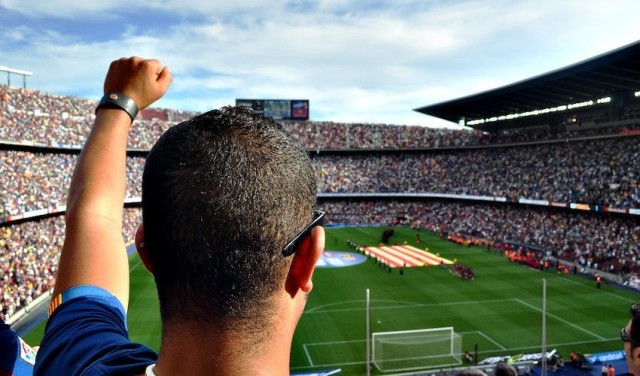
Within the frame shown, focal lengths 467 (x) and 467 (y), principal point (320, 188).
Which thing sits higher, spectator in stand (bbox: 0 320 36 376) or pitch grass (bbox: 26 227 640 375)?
spectator in stand (bbox: 0 320 36 376)

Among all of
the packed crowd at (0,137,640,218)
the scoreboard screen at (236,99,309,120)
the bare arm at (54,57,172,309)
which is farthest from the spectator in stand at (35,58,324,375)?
the scoreboard screen at (236,99,309,120)

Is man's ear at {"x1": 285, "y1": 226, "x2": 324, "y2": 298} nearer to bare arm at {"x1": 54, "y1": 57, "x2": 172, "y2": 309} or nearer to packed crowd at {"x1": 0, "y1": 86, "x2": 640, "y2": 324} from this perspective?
bare arm at {"x1": 54, "y1": 57, "x2": 172, "y2": 309}

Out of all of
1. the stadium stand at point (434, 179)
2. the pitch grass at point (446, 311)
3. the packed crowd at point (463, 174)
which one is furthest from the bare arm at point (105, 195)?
the packed crowd at point (463, 174)

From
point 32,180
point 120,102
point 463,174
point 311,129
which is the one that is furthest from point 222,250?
point 311,129

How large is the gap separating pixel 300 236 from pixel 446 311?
27465 mm

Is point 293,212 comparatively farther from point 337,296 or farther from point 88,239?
point 337,296

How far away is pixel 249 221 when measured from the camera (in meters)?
1.33

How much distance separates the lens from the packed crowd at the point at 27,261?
25.4 metres

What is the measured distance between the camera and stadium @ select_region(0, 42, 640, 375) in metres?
22.6

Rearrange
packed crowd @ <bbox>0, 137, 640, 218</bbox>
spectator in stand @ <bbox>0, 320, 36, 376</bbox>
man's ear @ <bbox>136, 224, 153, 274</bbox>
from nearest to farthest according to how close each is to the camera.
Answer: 1. man's ear @ <bbox>136, 224, 153, 274</bbox>
2. spectator in stand @ <bbox>0, 320, 36, 376</bbox>
3. packed crowd @ <bbox>0, 137, 640, 218</bbox>

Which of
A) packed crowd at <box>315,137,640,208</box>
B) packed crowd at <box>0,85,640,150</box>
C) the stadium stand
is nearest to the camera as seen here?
the stadium stand

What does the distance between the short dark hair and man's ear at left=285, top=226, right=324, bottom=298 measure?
36 millimetres

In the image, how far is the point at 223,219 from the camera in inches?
51.7

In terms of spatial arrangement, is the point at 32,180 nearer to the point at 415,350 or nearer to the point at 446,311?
the point at 446,311
